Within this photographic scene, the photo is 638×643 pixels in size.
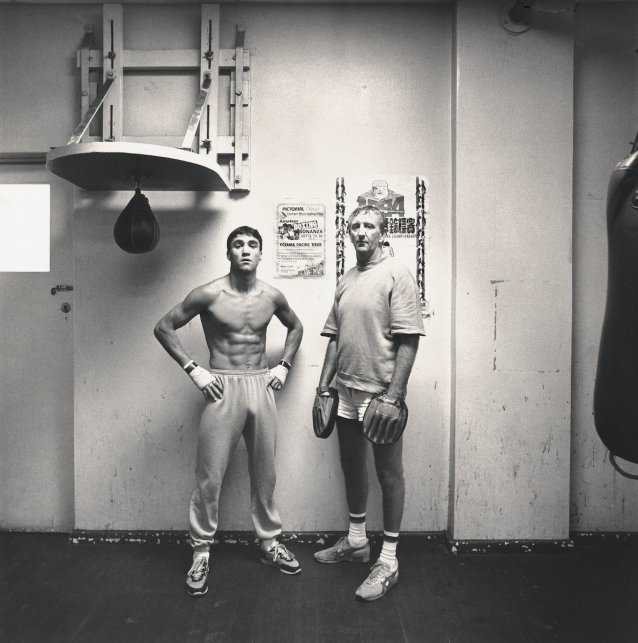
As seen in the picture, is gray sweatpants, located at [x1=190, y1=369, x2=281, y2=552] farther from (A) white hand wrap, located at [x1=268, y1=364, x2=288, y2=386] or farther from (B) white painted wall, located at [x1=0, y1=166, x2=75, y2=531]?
(B) white painted wall, located at [x1=0, y1=166, x2=75, y2=531]

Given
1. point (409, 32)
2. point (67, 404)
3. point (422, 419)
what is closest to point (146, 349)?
point (67, 404)

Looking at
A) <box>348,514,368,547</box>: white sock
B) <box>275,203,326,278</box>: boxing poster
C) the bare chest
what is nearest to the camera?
the bare chest

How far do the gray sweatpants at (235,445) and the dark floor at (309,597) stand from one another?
0.27 metres

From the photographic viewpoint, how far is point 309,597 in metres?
2.39

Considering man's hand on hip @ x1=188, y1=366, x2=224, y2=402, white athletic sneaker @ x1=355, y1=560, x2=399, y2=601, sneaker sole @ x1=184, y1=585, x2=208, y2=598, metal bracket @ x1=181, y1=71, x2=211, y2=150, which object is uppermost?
metal bracket @ x1=181, y1=71, x2=211, y2=150

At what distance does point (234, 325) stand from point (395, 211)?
46.0 inches

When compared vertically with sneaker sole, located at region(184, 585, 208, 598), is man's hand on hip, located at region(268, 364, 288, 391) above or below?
above

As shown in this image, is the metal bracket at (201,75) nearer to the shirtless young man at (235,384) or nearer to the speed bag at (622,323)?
the shirtless young man at (235,384)

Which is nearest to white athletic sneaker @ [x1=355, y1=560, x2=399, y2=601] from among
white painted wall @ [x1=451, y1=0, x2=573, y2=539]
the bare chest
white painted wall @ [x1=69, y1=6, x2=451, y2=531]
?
white painted wall @ [x1=69, y1=6, x2=451, y2=531]

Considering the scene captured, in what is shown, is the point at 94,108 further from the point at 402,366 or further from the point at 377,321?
the point at 402,366

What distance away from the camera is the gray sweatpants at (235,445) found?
252 cm

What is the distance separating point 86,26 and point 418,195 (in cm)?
219

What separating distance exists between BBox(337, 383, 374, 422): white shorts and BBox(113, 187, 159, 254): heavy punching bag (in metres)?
1.25

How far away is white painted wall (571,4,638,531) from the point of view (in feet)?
9.80
